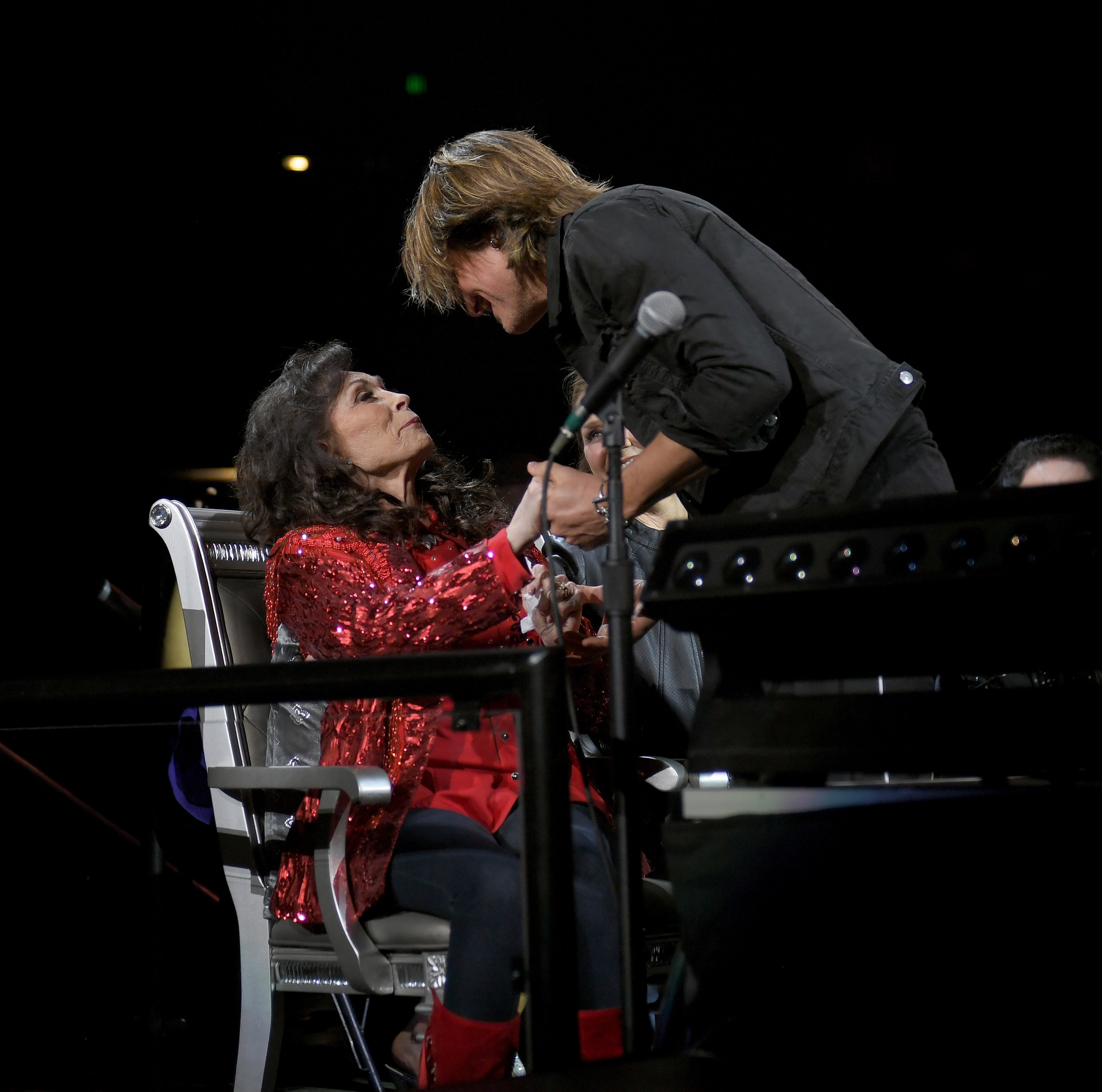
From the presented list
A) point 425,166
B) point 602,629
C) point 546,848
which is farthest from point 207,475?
point 546,848

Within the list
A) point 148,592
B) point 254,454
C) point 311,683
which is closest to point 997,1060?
point 311,683

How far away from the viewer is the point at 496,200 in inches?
66.9

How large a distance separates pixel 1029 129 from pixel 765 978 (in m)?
3.11

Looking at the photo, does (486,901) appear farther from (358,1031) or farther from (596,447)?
(596,447)

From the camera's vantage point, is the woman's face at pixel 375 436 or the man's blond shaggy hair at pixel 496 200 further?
the woman's face at pixel 375 436

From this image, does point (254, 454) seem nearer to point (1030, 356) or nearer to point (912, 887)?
point (912, 887)

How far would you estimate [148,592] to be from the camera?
129 inches

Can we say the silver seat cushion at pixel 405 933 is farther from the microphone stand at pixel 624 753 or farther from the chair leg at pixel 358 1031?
A: the microphone stand at pixel 624 753

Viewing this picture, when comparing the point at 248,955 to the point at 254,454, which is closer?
the point at 248,955

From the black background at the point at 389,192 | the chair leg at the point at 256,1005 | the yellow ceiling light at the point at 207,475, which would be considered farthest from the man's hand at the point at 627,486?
the yellow ceiling light at the point at 207,475

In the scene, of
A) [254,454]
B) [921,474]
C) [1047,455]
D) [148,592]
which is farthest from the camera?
[148,592]

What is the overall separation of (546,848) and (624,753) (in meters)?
0.15

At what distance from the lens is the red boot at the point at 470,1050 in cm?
→ 137

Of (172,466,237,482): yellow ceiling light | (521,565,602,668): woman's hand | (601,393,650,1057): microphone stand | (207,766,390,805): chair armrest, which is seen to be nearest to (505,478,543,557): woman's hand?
(521,565,602,668): woman's hand
